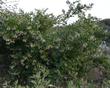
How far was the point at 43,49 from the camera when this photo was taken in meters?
7.79

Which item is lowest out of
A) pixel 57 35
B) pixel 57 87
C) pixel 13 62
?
pixel 57 87

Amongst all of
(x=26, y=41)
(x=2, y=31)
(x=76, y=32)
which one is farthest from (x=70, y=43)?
(x=2, y=31)

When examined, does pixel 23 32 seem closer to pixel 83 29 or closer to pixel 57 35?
pixel 57 35

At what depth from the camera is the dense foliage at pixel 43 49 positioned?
7.75 metres

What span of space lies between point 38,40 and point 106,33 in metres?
2.14

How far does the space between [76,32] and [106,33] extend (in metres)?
1.40

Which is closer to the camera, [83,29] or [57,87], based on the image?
[57,87]

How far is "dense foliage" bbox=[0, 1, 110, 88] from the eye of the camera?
7.75m

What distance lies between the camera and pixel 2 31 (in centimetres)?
783

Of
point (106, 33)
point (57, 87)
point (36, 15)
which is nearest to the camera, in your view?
point (57, 87)

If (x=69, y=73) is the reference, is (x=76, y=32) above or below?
above

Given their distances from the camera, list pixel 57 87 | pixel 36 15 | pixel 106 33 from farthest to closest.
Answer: pixel 106 33 → pixel 36 15 → pixel 57 87

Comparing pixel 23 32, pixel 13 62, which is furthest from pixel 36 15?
pixel 13 62

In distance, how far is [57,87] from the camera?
761cm
